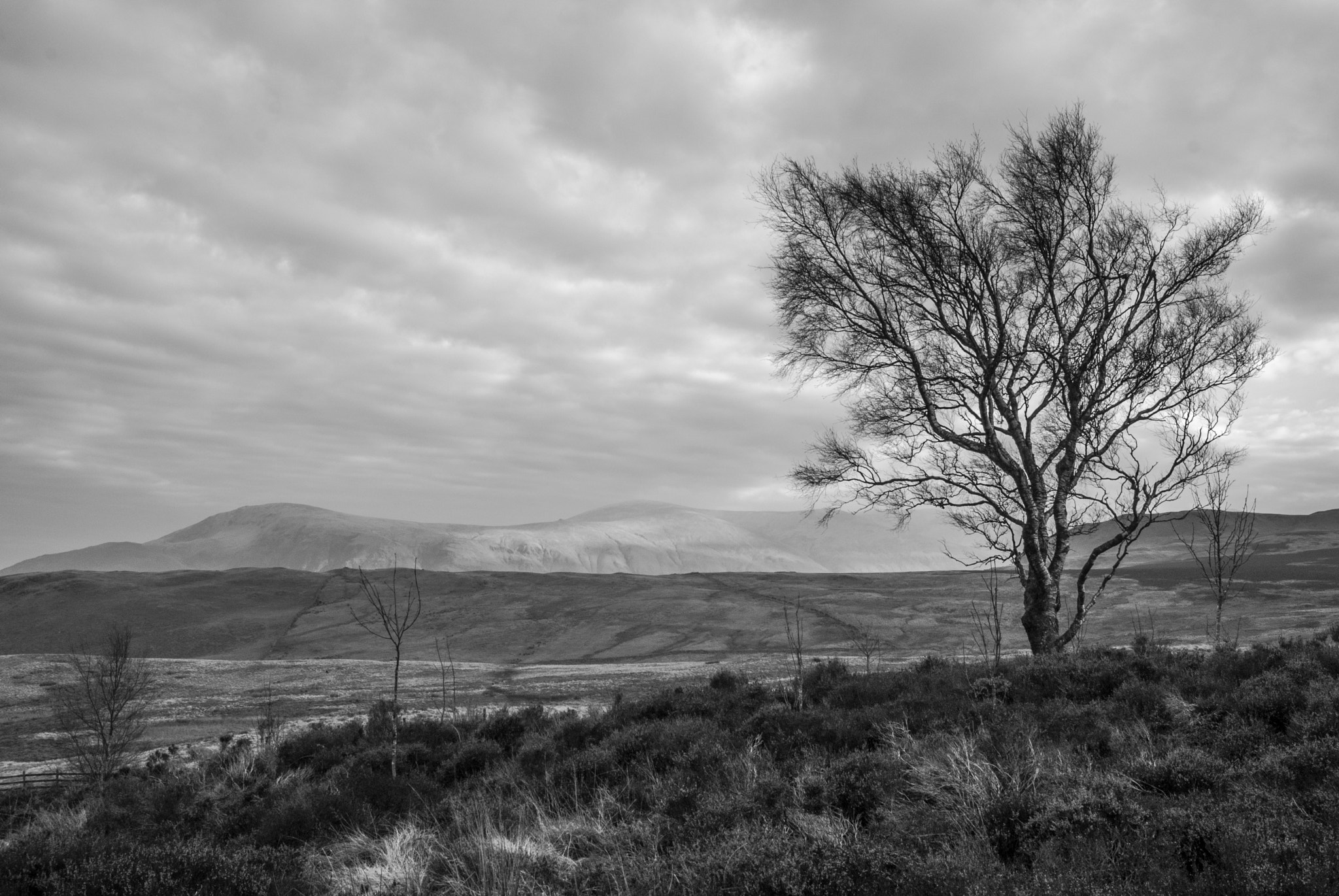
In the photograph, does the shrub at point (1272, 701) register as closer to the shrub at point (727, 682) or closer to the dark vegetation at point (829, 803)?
the dark vegetation at point (829, 803)

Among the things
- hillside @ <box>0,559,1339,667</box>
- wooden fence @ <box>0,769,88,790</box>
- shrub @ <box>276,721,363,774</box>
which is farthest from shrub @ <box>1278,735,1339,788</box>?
hillside @ <box>0,559,1339,667</box>

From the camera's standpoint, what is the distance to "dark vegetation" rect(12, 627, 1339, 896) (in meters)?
4.86

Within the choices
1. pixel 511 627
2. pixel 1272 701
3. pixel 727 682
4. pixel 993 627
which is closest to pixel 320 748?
pixel 727 682

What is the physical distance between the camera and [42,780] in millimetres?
19156

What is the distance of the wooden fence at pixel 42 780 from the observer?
1847cm

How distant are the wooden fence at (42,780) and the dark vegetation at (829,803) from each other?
5.48m

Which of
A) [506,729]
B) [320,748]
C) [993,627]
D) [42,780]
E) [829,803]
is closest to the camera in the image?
[829,803]

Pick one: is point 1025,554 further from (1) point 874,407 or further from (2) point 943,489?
(1) point 874,407

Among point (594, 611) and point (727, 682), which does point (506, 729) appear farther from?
point (594, 611)

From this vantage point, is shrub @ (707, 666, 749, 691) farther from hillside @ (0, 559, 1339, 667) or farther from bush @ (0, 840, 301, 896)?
hillside @ (0, 559, 1339, 667)

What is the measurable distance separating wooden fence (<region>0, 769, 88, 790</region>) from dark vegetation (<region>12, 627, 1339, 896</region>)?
5.48 metres

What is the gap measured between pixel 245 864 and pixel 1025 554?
11303mm

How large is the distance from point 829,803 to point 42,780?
71.0 ft

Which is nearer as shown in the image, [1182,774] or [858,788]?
[1182,774]
